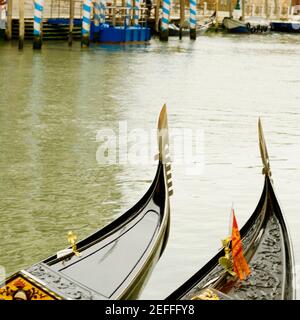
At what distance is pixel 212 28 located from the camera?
28203 millimetres

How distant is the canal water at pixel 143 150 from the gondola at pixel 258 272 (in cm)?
67

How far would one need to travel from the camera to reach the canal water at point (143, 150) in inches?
184

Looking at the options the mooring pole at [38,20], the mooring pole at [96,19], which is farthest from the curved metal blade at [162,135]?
the mooring pole at [96,19]

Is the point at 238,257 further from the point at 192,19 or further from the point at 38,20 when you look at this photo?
the point at 192,19

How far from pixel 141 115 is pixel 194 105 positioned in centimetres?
104

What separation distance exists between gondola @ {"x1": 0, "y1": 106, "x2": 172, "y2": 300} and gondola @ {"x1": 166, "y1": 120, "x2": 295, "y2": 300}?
0.26 meters

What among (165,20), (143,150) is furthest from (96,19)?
(143,150)

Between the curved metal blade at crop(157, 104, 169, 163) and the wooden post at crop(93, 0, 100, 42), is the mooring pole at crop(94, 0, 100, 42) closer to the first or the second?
the wooden post at crop(93, 0, 100, 42)

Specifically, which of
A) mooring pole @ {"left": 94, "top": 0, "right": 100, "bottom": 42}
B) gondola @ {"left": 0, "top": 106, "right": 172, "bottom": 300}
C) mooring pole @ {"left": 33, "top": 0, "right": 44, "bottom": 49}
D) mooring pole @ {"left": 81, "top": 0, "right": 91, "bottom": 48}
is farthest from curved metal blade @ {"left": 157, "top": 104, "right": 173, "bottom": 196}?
mooring pole @ {"left": 94, "top": 0, "right": 100, "bottom": 42}

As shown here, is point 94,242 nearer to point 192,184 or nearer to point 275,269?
point 275,269

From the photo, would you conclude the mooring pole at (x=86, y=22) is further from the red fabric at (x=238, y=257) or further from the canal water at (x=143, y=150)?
the red fabric at (x=238, y=257)

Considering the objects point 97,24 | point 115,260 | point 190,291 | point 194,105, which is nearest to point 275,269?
point 190,291

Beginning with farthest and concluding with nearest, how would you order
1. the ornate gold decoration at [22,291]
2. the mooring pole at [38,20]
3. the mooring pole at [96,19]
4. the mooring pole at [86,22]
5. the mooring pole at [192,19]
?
the mooring pole at [192,19]
the mooring pole at [96,19]
the mooring pole at [86,22]
the mooring pole at [38,20]
the ornate gold decoration at [22,291]

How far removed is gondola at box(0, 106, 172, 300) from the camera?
273cm
